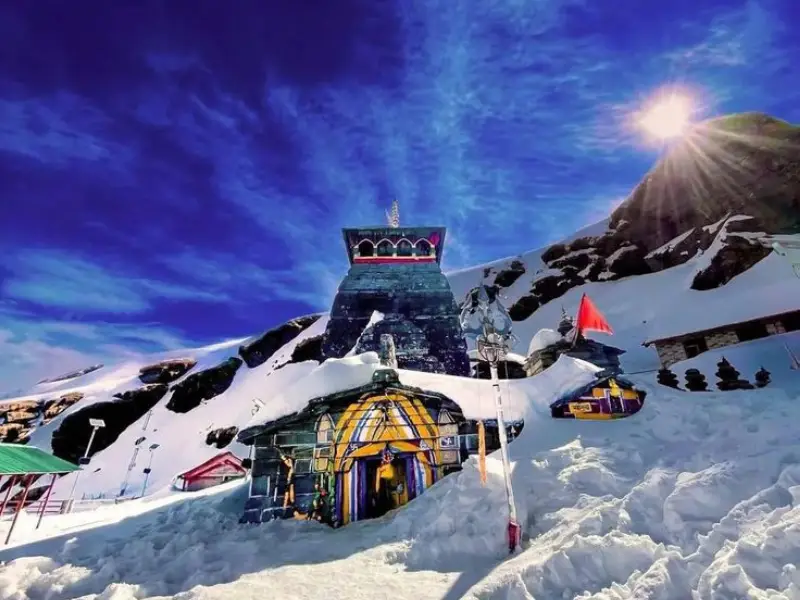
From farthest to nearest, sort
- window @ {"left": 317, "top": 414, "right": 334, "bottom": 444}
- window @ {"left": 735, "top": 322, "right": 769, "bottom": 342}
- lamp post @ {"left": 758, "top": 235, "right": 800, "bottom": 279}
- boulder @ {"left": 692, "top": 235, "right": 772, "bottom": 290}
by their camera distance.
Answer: boulder @ {"left": 692, "top": 235, "right": 772, "bottom": 290}
lamp post @ {"left": 758, "top": 235, "right": 800, "bottom": 279}
window @ {"left": 735, "top": 322, "right": 769, "bottom": 342}
window @ {"left": 317, "top": 414, "right": 334, "bottom": 444}

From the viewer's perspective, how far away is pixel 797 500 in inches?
197

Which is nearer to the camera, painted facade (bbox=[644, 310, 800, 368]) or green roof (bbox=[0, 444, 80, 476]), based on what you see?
green roof (bbox=[0, 444, 80, 476])

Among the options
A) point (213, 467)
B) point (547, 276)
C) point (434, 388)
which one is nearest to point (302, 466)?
point (434, 388)

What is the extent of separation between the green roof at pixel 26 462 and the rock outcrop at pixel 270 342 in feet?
117

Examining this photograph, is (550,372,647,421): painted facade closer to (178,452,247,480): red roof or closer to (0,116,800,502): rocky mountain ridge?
(178,452,247,480): red roof

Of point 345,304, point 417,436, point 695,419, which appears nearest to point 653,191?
point 345,304

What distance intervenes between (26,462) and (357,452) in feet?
32.2

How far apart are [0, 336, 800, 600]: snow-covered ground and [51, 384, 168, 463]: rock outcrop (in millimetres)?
33712

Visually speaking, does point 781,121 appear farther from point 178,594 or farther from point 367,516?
point 178,594

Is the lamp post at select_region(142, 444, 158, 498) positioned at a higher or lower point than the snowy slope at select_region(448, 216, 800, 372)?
lower

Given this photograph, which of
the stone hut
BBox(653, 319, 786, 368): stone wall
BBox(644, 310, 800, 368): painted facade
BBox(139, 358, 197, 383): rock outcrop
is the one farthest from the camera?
BBox(139, 358, 197, 383): rock outcrop

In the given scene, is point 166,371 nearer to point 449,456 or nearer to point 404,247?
point 404,247

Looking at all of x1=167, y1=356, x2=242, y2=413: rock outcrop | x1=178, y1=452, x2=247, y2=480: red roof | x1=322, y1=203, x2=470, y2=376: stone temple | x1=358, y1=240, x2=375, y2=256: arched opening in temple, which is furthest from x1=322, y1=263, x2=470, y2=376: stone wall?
x1=167, y1=356, x2=242, y2=413: rock outcrop

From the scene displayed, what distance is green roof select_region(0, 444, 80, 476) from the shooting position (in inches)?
436
